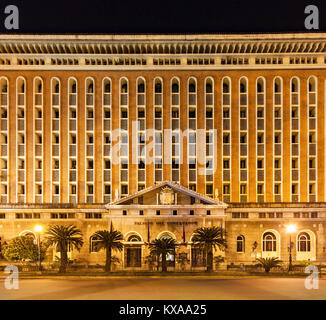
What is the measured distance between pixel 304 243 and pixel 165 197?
1971 cm

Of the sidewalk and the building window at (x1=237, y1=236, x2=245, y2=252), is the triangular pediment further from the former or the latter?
the sidewalk

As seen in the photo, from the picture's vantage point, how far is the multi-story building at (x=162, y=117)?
4638 centimetres

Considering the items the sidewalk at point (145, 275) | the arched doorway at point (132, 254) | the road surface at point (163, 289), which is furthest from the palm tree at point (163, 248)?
the arched doorway at point (132, 254)

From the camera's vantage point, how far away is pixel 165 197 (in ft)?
128

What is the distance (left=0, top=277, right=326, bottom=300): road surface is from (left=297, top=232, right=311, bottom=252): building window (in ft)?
40.4

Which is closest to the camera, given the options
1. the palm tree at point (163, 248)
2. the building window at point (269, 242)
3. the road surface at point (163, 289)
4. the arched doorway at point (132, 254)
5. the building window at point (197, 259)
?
the road surface at point (163, 289)

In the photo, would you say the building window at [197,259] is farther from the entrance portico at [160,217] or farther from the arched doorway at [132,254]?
the arched doorway at [132,254]

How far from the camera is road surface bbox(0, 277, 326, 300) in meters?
21.1

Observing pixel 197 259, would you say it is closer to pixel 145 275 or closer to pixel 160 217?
pixel 160 217

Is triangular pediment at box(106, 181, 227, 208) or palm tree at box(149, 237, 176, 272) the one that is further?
triangular pediment at box(106, 181, 227, 208)

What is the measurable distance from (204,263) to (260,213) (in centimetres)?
1063

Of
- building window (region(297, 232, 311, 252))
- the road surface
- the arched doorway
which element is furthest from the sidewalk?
building window (region(297, 232, 311, 252))

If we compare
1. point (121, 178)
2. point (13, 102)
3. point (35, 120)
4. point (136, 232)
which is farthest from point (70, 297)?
point (13, 102)

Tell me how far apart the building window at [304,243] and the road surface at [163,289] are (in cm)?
1231
